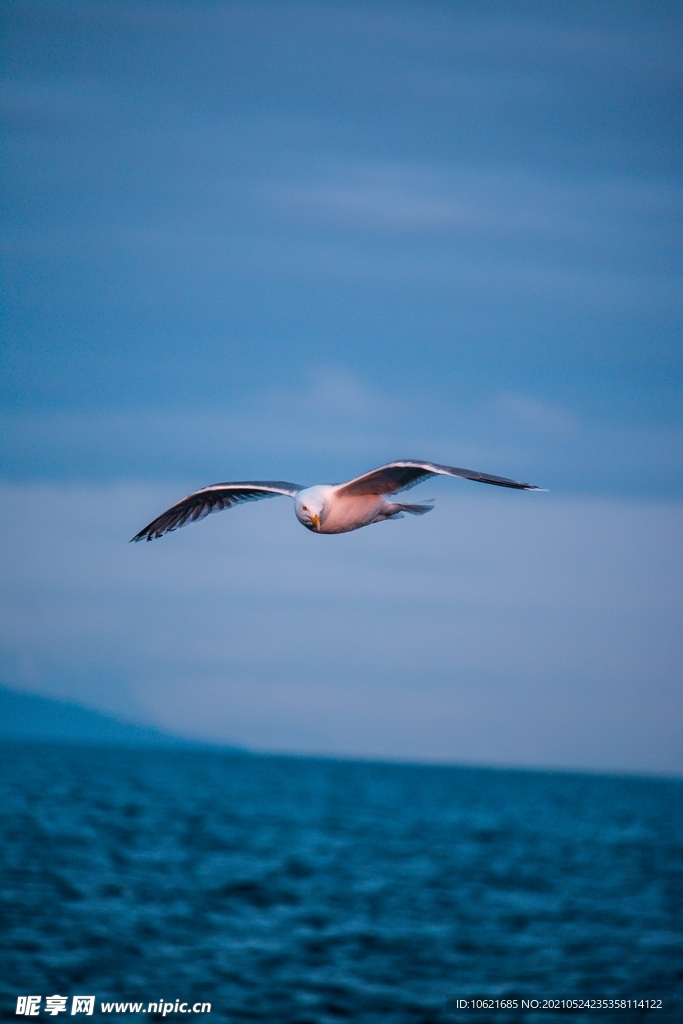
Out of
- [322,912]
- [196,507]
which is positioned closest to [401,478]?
[196,507]

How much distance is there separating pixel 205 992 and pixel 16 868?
13711mm

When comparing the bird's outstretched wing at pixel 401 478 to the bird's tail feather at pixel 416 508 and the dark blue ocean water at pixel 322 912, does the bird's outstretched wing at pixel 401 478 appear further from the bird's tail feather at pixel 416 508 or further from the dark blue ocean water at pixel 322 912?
the dark blue ocean water at pixel 322 912

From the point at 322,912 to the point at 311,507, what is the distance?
25565mm

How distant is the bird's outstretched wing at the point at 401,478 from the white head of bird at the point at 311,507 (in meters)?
0.24

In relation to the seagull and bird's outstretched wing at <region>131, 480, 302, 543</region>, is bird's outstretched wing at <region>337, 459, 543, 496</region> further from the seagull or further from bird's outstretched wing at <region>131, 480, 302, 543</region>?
bird's outstretched wing at <region>131, 480, 302, 543</region>

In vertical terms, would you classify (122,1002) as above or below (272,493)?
below

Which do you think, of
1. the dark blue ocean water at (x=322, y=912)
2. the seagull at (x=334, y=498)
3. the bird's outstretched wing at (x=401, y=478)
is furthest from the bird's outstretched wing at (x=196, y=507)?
the dark blue ocean water at (x=322, y=912)

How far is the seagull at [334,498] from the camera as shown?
39.4 ft

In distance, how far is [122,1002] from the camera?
26.7 metres

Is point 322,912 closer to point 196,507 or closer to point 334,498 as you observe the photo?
point 196,507

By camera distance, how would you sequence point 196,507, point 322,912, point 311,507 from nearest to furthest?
1. point 311,507
2. point 196,507
3. point 322,912

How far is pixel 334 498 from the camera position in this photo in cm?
1294

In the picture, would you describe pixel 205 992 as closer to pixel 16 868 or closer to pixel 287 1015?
pixel 287 1015

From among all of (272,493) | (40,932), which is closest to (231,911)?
(40,932)
